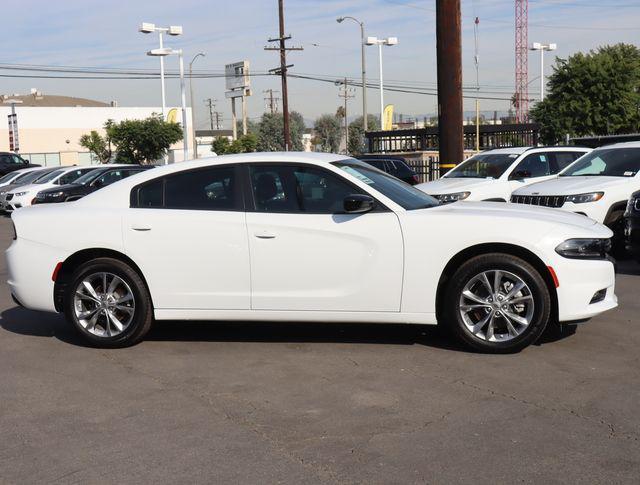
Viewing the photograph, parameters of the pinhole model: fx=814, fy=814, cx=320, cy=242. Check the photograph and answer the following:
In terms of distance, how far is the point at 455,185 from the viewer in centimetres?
1395

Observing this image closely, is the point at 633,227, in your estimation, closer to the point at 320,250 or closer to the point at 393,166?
the point at 320,250

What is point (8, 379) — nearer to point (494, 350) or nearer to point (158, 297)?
point (158, 297)

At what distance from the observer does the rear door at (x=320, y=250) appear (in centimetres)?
650

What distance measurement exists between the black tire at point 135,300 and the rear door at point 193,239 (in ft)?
0.33

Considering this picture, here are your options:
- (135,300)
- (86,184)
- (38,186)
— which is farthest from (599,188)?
(38,186)

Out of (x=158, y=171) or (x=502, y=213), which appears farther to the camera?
(x=158, y=171)

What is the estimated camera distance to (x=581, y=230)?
645cm

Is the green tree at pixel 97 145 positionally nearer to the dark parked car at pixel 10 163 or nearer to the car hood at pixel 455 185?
the dark parked car at pixel 10 163

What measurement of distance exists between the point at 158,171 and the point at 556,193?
6569 mm

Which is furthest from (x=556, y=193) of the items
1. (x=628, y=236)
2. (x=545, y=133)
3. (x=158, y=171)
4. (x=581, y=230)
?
(x=545, y=133)

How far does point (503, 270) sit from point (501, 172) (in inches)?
324

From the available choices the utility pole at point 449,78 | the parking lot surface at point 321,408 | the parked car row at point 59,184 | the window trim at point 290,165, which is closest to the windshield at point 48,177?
the parked car row at point 59,184

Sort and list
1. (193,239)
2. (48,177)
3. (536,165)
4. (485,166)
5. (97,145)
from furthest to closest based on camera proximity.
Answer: (97,145) < (48,177) < (485,166) < (536,165) < (193,239)

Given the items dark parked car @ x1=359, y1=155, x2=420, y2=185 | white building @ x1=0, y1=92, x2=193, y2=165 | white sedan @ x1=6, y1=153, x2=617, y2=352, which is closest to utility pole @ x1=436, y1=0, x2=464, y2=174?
dark parked car @ x1=359, y1=155, x2=420, y2=185
